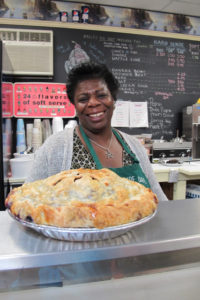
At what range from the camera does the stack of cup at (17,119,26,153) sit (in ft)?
10.7

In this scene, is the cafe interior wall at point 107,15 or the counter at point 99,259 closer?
the counter at point 99,259

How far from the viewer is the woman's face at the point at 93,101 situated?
4.59ft

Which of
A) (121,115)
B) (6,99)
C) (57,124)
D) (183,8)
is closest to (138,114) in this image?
(121,115)

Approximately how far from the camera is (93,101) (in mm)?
1392

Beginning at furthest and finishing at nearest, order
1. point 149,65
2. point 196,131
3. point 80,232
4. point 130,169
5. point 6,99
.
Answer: point 149,65, point 196,131, point 6,99, point 130,169, point 80,232

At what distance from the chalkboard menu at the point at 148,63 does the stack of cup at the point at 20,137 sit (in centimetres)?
89

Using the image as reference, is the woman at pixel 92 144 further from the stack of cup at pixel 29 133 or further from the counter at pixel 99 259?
the stack of cup at pixel 29 133

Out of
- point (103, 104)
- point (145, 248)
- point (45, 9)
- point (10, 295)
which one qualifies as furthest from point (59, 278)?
point (45, 9)

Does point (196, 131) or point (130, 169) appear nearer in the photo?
point (130, 169)

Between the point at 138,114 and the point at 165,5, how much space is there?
70.5 inches

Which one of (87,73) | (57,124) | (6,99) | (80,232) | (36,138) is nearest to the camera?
(80,232)

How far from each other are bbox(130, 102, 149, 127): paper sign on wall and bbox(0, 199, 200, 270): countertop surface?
333 centimetres

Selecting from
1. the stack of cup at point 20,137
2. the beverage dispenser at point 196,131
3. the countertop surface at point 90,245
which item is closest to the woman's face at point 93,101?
the countertop surface at point 90,245

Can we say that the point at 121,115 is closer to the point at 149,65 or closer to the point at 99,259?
the point at 149,65
